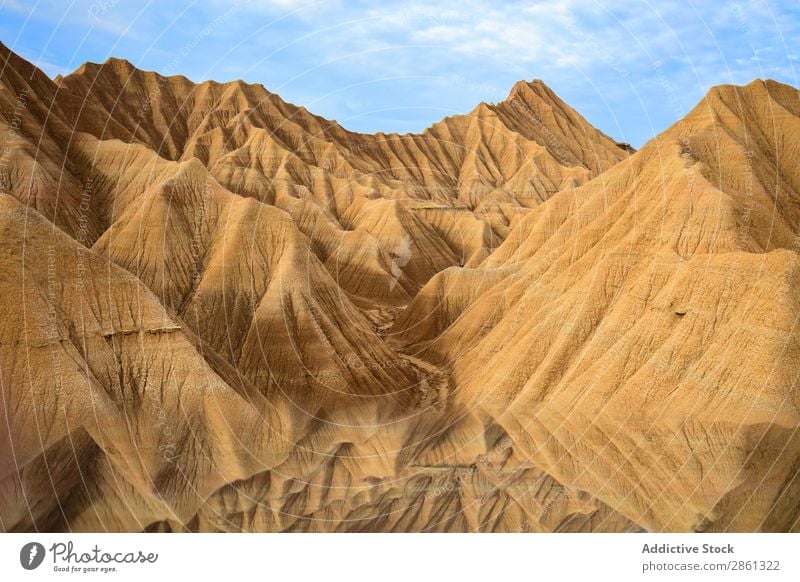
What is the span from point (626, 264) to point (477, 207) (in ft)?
254

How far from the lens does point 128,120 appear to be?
4195 inches

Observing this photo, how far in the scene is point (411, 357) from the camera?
58.3m

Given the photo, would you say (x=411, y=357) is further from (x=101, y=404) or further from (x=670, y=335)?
(x=101, y=404)

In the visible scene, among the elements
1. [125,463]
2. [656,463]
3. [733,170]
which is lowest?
[656,463]

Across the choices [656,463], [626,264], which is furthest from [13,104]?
[656,463]

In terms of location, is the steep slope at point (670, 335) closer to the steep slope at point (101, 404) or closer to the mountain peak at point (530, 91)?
the steep slope at point (101, 404)

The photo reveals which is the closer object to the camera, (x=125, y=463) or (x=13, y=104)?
(x=125, y=463)

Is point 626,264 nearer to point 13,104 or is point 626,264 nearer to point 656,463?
point 656,463

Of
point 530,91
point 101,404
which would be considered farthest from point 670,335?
point 530,91
